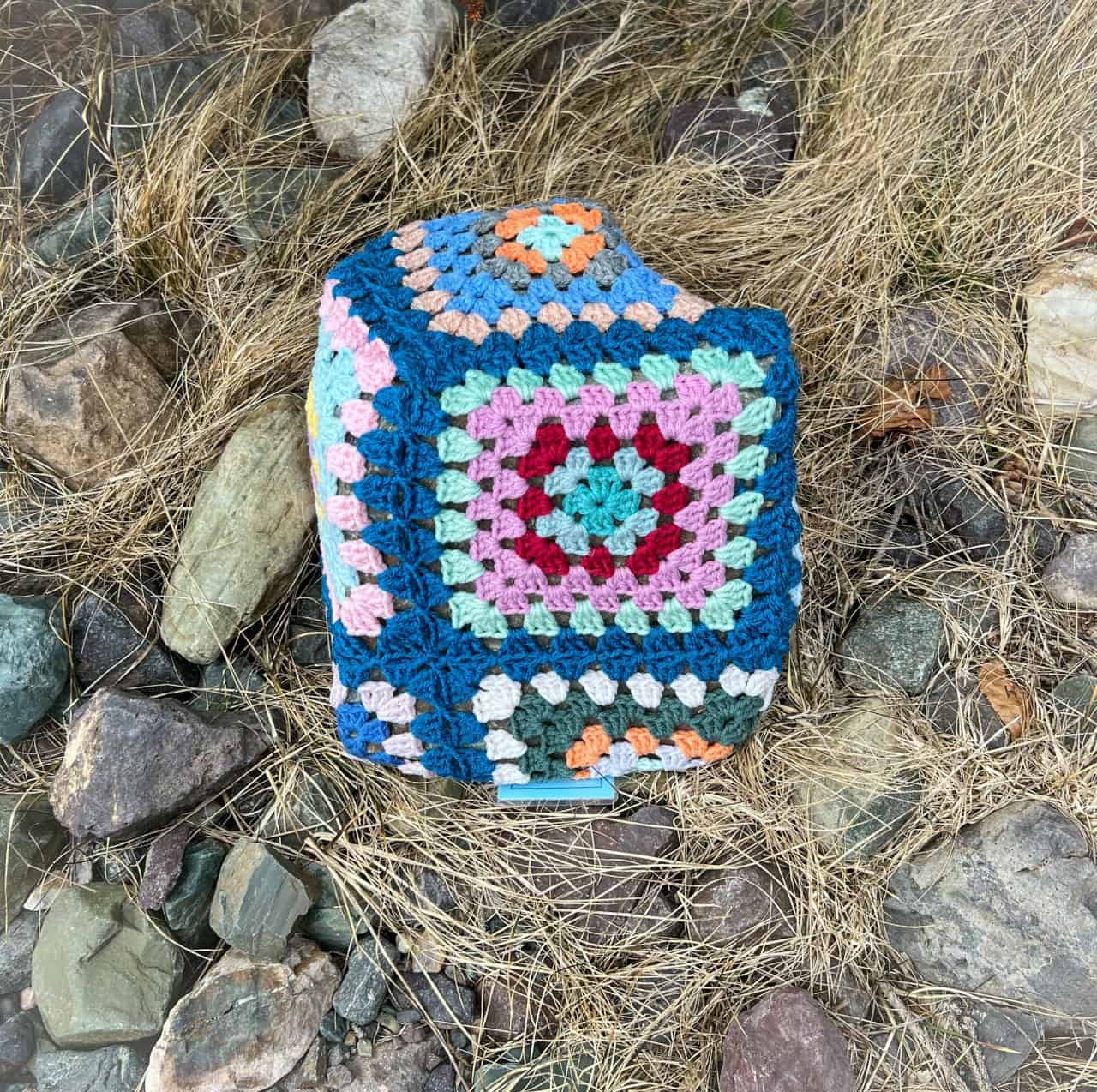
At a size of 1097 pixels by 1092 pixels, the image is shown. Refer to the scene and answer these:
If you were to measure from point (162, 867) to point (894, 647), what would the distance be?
1.08m

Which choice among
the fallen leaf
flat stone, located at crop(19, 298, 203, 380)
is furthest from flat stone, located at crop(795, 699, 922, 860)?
flat stone, located at crop(19, 298, 203, 380)

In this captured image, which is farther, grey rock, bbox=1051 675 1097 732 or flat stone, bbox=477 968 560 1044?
grey rock, bbox=1051 675 1097 732

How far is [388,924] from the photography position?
48.2 inches

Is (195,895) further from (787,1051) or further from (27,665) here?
(787,1051)

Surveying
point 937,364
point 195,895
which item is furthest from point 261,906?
point 937,364

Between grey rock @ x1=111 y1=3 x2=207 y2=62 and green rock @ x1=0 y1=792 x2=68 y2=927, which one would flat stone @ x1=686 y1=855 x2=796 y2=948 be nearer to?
green rock @ x1=0 y1=792 x2=68 y2=927

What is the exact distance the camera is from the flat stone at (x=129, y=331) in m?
1.37

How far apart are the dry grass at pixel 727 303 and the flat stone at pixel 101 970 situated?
0.54 feet

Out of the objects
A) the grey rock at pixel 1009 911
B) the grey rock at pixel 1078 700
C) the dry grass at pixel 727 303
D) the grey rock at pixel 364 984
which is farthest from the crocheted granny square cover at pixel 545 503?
the grey rock at pixel 1078 700

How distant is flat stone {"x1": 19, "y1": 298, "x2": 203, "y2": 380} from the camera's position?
4.50 feet

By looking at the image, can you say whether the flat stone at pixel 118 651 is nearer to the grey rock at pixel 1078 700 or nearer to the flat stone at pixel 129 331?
the flat stone at pixel 129 331

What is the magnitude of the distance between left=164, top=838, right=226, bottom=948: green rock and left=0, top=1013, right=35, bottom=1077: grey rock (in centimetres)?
22

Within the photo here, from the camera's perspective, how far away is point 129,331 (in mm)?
1401

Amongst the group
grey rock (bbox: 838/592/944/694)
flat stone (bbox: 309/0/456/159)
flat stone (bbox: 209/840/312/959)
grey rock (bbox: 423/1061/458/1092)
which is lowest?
grey rock (bbox: 423/1061/458/1092)
